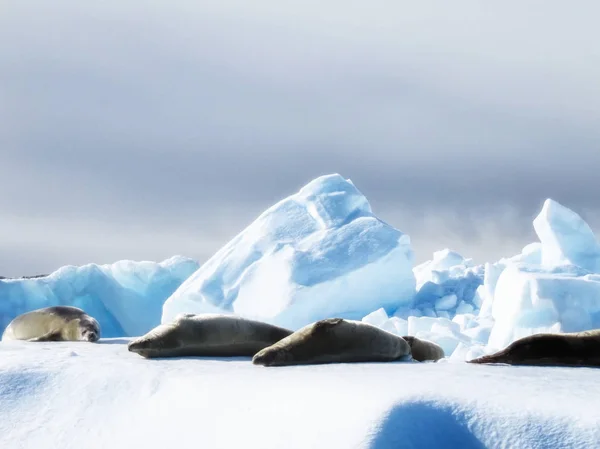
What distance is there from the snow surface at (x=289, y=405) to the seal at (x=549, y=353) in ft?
1.29

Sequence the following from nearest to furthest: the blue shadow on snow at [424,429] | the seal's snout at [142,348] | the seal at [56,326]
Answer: the blue shadow on snow at [424,429], the seal's snout at [142,348], the seal at [56,326]

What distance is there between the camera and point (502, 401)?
218cm

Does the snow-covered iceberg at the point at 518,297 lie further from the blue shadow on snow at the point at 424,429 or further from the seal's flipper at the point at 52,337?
the blue shadow on snow at the point at 424,429

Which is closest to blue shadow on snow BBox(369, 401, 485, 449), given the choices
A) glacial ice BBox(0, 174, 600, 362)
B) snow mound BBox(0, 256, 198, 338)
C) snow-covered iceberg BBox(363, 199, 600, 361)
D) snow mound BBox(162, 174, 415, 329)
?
snow-covered iceberg BBox(363, 199, 600, 361)

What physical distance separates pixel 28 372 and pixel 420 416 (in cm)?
170

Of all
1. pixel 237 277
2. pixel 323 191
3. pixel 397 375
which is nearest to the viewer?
pixel 397 375

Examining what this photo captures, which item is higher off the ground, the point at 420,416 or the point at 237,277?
the point at 420,416

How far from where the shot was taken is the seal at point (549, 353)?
3533 millimetres

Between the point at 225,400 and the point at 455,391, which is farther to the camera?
the point at 225,400

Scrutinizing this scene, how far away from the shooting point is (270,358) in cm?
336

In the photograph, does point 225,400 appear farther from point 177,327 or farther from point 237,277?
point 237,277

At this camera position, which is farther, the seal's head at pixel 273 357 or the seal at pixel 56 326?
the seal at pixel 56 326

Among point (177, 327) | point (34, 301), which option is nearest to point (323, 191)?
point (34, 301)

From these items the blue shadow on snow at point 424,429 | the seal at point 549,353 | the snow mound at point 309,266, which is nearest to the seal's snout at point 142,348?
the seal at point 549,353
